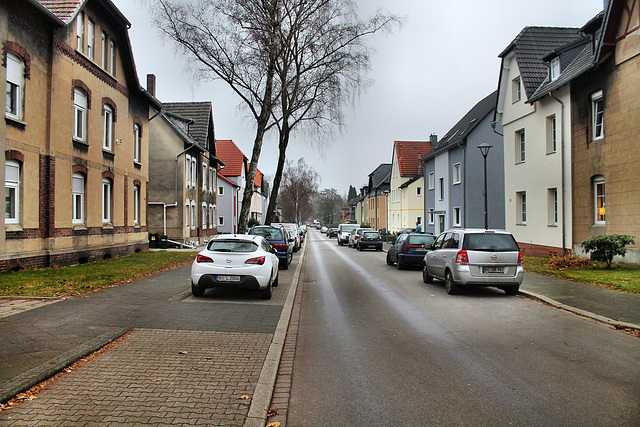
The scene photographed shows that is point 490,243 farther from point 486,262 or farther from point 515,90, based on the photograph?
point 515,90

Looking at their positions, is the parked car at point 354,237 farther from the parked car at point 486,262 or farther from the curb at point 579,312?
the curb at point 579,312

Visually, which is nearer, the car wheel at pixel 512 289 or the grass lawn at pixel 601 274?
the car wheel at pixel 512 289

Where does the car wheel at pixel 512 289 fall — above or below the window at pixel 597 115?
below

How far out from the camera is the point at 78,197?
18.4 meters

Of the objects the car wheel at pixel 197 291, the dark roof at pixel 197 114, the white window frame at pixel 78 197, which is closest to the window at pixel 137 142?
the white window frame at pixel 78 197

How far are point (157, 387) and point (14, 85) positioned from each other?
1313 centimetres

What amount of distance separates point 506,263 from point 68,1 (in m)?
16.4

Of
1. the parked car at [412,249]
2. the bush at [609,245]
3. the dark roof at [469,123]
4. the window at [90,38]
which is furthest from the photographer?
the dark roof at [469,123]

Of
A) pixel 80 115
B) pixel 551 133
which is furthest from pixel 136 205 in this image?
pixel 551 133

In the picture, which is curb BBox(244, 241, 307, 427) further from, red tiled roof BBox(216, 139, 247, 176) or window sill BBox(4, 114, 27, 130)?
red tiled roof BBox(216, 139, 247, 176)

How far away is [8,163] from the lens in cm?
1401

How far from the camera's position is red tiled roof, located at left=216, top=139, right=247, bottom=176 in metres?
57.8

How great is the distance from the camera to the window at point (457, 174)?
111 ft

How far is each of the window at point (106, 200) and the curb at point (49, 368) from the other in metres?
15.4
